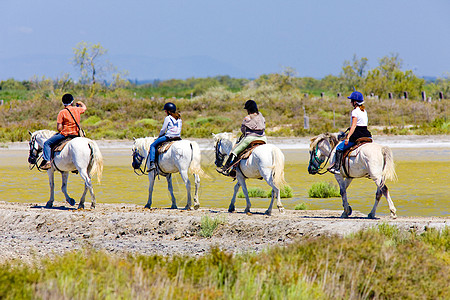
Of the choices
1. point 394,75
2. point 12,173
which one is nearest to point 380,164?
point 12,173

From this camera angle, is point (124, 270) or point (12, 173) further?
point (12, 173)

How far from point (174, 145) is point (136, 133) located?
81.6 feet

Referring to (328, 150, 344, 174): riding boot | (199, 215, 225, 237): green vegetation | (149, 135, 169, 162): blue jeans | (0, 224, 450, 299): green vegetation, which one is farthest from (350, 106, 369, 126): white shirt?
(0, 224, 450, 299): green vegetation

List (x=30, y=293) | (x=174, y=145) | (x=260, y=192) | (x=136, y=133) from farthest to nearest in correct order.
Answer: (x=136, y=133), (x=260, y=192), (x=174, y=145), (x=30, y=293)

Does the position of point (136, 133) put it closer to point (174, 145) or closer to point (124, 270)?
point (174, 145)

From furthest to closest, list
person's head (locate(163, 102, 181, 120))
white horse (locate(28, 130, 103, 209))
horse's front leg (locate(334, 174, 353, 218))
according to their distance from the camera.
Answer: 1. person's head (locate(163, 102, 181, 120))
2. white horse (locate(28, 130, 103, 209))
3. horse's front leg (locate(334, 174, 353, 218))

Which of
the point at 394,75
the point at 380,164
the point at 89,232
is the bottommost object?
the point at 89,232

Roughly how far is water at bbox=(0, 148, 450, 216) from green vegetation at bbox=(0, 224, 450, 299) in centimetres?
635

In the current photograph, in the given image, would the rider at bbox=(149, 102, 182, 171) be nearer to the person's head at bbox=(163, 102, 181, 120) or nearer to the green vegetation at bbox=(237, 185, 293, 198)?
the person's head at bbox=(163, 102, 181, 120)

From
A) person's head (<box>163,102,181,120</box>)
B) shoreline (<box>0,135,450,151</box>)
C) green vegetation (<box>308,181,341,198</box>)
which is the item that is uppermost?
person's head (<box>163,102,181,120</box>)

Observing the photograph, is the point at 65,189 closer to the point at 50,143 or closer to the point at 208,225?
the point at 50,143

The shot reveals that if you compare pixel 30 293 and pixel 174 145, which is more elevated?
pixel 174 145

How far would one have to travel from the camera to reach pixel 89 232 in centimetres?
1204

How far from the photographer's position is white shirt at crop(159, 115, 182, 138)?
13633mm
